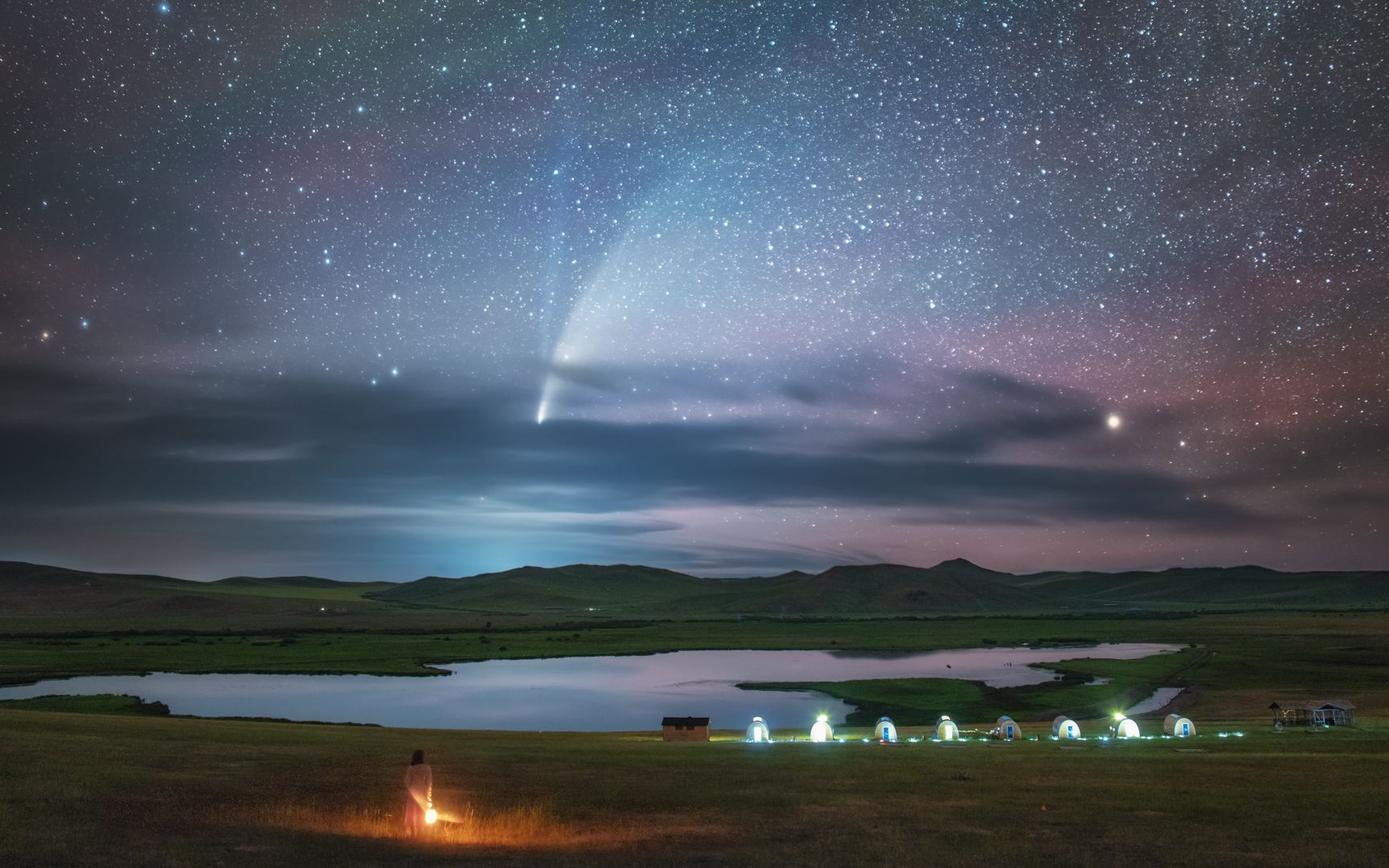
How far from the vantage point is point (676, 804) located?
74.3 ft

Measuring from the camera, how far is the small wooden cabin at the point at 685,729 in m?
42.3

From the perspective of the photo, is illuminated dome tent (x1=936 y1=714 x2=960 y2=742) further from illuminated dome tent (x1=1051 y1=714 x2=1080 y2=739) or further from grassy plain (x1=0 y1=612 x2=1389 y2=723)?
grassy plain (x1=0 y1=612 x2=1389 y2=723)

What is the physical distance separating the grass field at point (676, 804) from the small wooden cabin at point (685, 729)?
723cm

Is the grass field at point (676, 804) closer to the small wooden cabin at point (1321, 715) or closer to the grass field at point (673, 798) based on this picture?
the grass field at point (673, 798)

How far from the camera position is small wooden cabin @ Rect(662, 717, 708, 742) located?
139ft

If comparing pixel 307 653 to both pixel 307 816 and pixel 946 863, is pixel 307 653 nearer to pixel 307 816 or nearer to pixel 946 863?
pixel 307 816

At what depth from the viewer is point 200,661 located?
3789 inches

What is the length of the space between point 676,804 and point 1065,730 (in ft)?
88.2

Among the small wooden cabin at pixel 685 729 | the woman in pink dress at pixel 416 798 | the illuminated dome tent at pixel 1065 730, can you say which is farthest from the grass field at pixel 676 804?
the illuminated dome tent at pixel 1065 730

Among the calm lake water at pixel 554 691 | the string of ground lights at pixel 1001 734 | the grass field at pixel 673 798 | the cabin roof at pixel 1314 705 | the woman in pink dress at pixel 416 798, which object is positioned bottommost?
the calm lake water at pixel 554 691

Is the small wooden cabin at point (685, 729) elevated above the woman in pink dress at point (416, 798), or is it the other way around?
the woman in pink dress at point (416, 798)

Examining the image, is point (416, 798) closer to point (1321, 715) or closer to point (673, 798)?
point (673, 798)

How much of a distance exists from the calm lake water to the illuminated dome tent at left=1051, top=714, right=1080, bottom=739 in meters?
17.2

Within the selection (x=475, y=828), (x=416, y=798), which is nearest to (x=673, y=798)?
(x=475, y=828)
